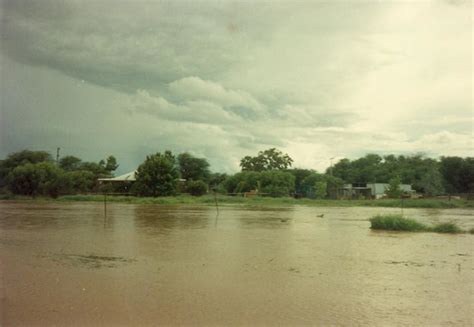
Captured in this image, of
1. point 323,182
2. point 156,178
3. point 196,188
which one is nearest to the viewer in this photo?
point 156,178

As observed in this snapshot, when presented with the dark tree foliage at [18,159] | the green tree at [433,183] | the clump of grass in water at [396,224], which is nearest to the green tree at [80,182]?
the dark tree foliage at [18,159]

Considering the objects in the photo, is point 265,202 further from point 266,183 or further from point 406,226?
point 406,226

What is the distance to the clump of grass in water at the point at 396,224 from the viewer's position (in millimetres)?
18766

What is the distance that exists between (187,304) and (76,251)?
6.05 metres

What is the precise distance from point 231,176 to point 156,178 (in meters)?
21.6

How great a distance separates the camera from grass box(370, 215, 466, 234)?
18312 mm

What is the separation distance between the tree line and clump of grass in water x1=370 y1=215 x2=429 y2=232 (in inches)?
1362

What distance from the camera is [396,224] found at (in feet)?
62.3

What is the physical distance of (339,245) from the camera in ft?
45.2

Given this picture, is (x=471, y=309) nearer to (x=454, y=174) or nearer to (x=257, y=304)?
(x=257, y=304)

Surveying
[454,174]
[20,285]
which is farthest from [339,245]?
[454,174]

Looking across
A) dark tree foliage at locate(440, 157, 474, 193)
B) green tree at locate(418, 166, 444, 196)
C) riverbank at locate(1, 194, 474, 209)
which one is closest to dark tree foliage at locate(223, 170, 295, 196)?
riverbank at locate(1, 194, 474, 209)

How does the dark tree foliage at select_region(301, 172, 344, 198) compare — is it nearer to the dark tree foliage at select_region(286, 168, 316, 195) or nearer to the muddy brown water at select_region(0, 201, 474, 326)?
the dark tree foliage at select_region(286, 168, 316, 195)

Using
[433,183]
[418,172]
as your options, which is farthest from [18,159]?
[418,172]
